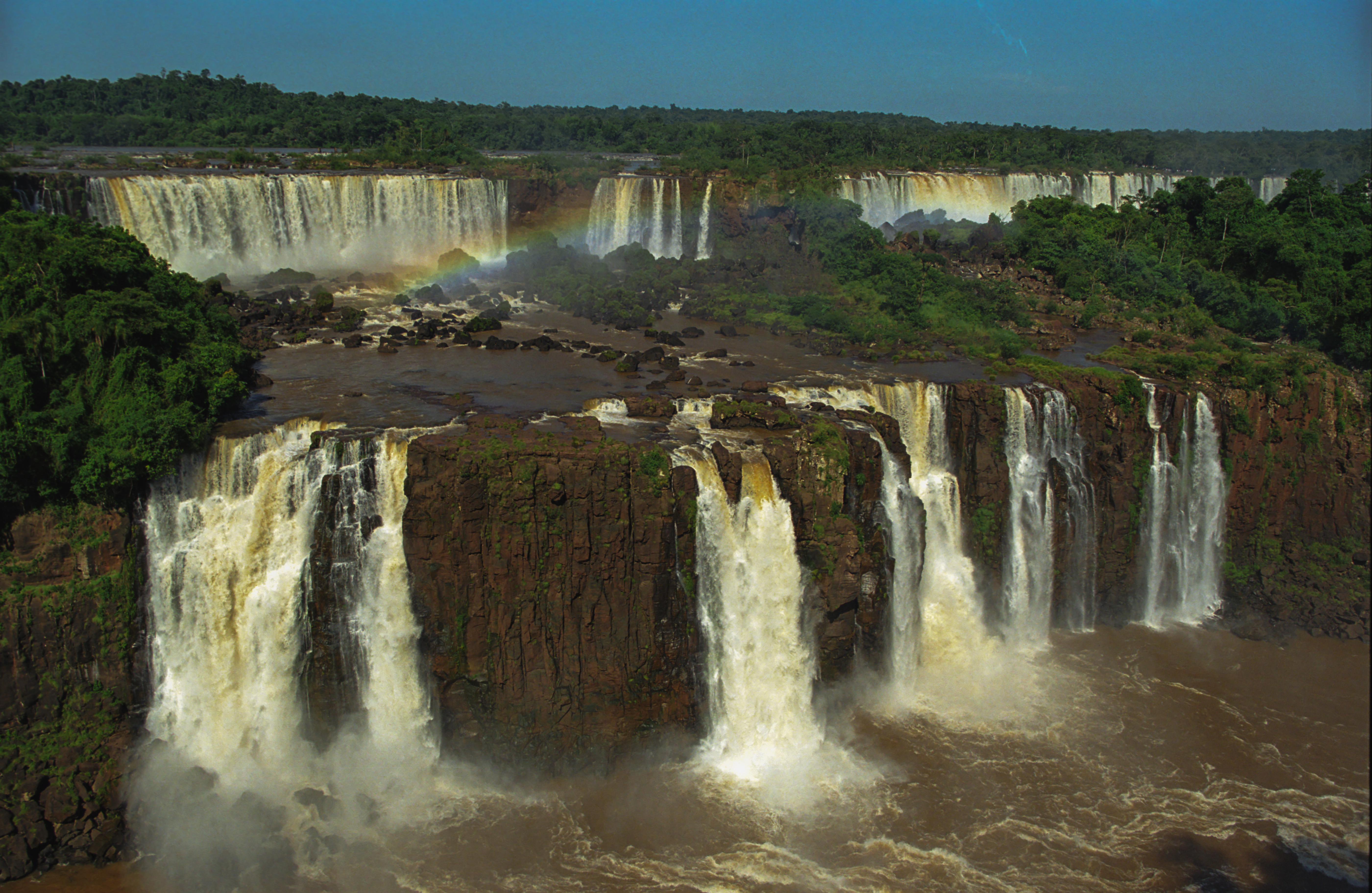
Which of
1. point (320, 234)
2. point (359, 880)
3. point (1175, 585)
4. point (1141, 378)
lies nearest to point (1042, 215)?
point (1141, 378)

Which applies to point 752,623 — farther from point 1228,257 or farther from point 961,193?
point 961,193

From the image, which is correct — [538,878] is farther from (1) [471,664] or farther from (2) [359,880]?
(1) [471,664]

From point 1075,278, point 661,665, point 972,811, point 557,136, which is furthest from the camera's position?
point 557,136

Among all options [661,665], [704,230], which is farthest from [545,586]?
[704,230]

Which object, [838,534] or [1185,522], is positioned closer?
[838,534]

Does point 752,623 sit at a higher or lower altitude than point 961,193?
lower

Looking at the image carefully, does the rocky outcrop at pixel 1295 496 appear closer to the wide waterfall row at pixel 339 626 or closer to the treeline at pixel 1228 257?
the treeline at pixel 1228 257

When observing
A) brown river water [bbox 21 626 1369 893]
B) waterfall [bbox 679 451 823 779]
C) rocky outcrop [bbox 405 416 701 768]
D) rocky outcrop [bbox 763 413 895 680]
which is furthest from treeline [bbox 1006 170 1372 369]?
rocky outcrop [bbox 405 416 701 768]
